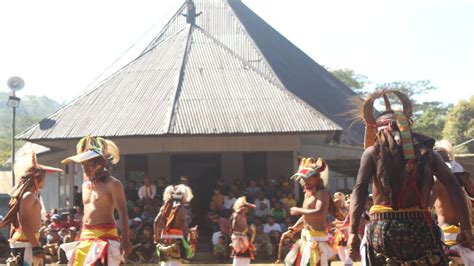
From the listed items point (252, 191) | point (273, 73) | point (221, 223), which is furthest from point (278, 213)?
point (273, 73)

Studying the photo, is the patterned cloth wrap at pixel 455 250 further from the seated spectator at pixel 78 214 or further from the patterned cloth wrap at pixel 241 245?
the seated spectator at pixel 78 214

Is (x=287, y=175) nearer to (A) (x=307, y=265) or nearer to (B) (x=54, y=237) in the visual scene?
(B) (x=54, y=237)

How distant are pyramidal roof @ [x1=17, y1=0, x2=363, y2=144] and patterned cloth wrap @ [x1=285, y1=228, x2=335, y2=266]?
11874 mm

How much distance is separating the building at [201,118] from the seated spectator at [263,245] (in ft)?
10.0

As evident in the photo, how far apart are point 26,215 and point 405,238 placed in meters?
4.71

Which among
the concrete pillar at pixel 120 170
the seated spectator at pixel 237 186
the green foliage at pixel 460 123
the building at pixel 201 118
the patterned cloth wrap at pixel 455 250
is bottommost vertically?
the patterned cloth wrap at pixel 455 250

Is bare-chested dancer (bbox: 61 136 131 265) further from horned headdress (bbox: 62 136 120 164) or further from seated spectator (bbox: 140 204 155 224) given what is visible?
seated spectator (bbox: 140 204 155 224)

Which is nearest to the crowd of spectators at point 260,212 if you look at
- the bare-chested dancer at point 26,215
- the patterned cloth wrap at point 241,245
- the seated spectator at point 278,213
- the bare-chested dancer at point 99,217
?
the seated spectator at point 278,213

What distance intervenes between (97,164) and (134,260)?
12631 mm

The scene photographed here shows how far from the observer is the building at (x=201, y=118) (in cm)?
2258

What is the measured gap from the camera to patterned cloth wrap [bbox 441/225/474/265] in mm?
7406

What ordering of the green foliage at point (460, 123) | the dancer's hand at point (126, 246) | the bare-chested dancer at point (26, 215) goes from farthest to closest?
1. the green foliage at point (460, 123)
2. the bare-chested dancer at point (26, 215)
3. the dancer's hand at point (126, 246)

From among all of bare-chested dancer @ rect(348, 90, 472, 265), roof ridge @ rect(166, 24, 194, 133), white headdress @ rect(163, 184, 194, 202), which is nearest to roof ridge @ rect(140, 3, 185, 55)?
roof ridge @ rect(166, 24, 194, 133)

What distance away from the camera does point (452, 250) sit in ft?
24.5
